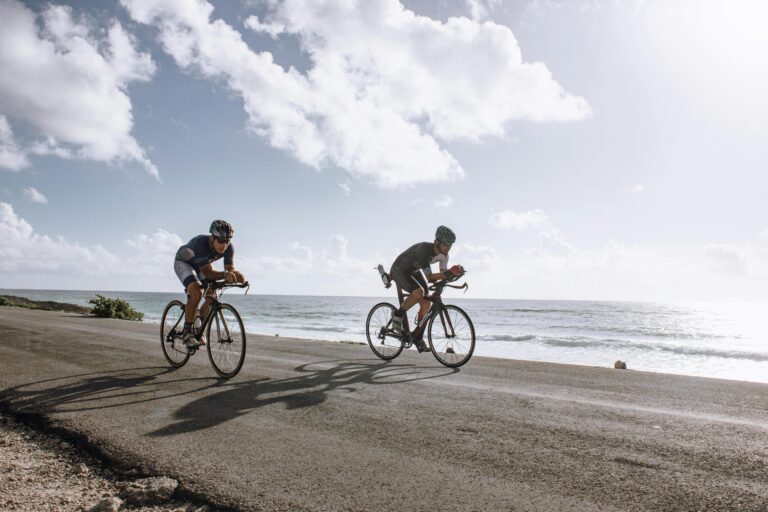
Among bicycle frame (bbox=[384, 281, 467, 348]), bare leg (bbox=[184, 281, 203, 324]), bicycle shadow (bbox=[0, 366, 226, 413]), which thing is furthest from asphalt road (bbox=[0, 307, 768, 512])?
bicycle frame (bbox=[384, 281, 467, 348])

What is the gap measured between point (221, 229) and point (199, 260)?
0.60 metres

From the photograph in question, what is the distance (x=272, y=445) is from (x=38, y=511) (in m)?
1.36

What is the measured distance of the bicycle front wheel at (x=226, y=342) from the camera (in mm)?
5953

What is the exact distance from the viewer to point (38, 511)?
226 centimetres

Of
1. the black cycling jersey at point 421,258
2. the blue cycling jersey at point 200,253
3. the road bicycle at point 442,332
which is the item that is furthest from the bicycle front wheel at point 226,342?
the black cycling jersey at point 421,258

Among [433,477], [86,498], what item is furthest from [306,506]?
[86,498]

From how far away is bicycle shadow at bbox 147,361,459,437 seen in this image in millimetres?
3828

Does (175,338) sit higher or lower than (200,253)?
lower

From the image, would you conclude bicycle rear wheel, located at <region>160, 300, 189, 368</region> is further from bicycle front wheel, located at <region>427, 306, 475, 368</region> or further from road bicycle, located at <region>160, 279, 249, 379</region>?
bicycle front wheel, located at <region>427, 306, 475, 368</region>

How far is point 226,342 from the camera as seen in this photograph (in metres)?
6.11

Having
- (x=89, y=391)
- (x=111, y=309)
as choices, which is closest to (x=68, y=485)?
(x=89, y=391)

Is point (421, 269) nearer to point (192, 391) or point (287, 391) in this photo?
point (287, 391)

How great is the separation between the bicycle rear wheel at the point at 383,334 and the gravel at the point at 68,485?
565cm

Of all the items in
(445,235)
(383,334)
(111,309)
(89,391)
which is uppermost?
(445,235)
